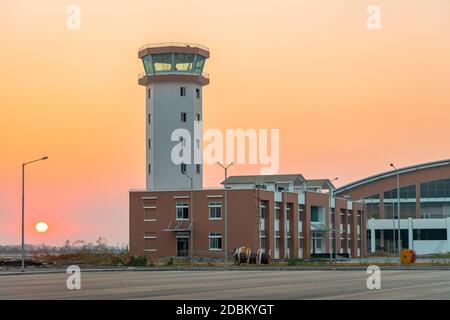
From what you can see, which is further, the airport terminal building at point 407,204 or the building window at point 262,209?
the airport terminal building at point 407,204

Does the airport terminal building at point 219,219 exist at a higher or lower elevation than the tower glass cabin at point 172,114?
lower

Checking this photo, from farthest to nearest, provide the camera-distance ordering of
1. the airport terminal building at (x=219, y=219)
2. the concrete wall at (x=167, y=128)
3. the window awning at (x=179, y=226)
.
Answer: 1. the concrete wall at (x=167, y=128)
2. the window awning at (x=179, y=226)
3. the airport terminal building at (x=219, y=219)

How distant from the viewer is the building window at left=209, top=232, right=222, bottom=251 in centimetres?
9862

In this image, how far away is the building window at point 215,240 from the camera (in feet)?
324

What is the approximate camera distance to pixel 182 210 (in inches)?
3971

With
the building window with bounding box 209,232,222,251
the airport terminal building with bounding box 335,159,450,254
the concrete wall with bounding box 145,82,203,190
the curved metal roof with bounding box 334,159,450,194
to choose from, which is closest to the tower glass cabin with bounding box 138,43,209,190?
the concrete wall with bounding box 145,82,203,190

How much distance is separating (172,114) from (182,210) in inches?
466

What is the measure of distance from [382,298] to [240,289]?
26.9ft

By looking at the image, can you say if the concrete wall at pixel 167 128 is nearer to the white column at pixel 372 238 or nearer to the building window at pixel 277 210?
the building window at pixel 277 210

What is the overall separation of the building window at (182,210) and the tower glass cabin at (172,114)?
342 centimetres

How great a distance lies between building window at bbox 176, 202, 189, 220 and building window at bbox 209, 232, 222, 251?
12.8ft

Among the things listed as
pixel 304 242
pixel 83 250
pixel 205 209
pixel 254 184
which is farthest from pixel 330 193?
pixel 83 250

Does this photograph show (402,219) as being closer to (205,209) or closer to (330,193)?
(330,193)

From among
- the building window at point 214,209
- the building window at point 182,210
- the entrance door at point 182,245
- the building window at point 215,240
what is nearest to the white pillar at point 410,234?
the building window at point 214,209
